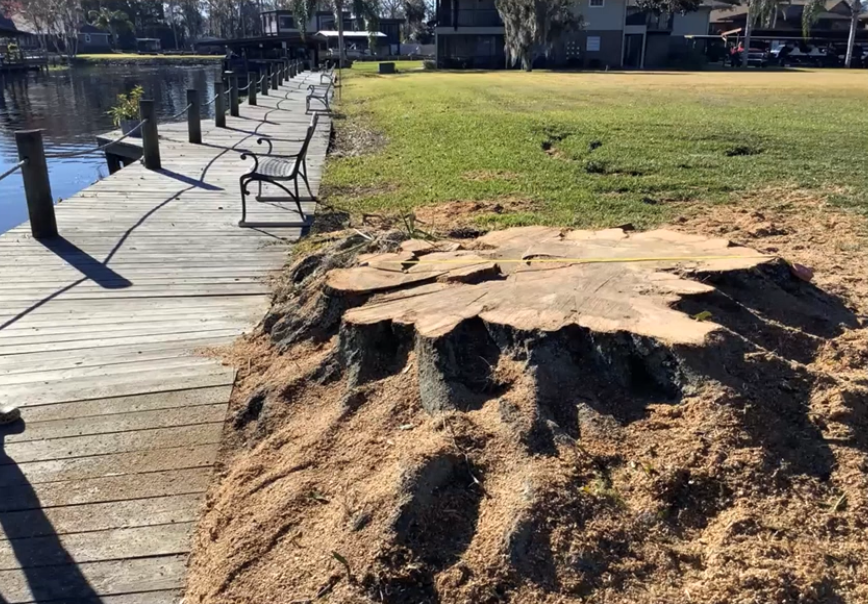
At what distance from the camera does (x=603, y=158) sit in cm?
1082

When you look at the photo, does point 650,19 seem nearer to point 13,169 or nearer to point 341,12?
point 341,12

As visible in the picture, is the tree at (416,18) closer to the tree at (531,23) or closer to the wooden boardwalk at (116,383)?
the tree at (531,23)

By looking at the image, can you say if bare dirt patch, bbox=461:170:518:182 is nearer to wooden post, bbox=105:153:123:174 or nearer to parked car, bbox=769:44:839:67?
wooden post, bbox=105:153:123:174

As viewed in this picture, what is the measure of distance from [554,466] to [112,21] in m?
113

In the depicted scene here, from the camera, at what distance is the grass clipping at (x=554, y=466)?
2.25 meters

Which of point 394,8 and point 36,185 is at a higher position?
point 394,8

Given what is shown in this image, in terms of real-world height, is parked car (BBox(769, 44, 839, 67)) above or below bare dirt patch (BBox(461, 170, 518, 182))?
above

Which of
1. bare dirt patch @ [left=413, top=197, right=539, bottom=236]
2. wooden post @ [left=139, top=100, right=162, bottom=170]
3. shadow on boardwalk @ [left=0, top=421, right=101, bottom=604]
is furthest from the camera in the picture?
wooden post @ [left=139, top=100, right=162, bottom=170]

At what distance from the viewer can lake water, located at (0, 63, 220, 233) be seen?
17.1 meters

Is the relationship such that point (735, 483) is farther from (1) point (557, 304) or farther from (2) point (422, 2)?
(2) point (422, 2)

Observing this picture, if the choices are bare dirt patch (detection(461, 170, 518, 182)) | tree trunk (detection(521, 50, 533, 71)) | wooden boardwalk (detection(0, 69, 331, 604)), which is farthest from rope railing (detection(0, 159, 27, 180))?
tree trunk (detection(521, 50, 533, 71))

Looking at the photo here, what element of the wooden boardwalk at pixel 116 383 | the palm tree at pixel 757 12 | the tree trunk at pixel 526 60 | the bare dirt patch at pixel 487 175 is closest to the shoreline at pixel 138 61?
the tree trunk at pixel 526 60

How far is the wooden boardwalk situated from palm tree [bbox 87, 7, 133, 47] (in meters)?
105

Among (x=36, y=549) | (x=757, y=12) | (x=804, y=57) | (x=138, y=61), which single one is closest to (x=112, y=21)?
(x=138, y=61)
